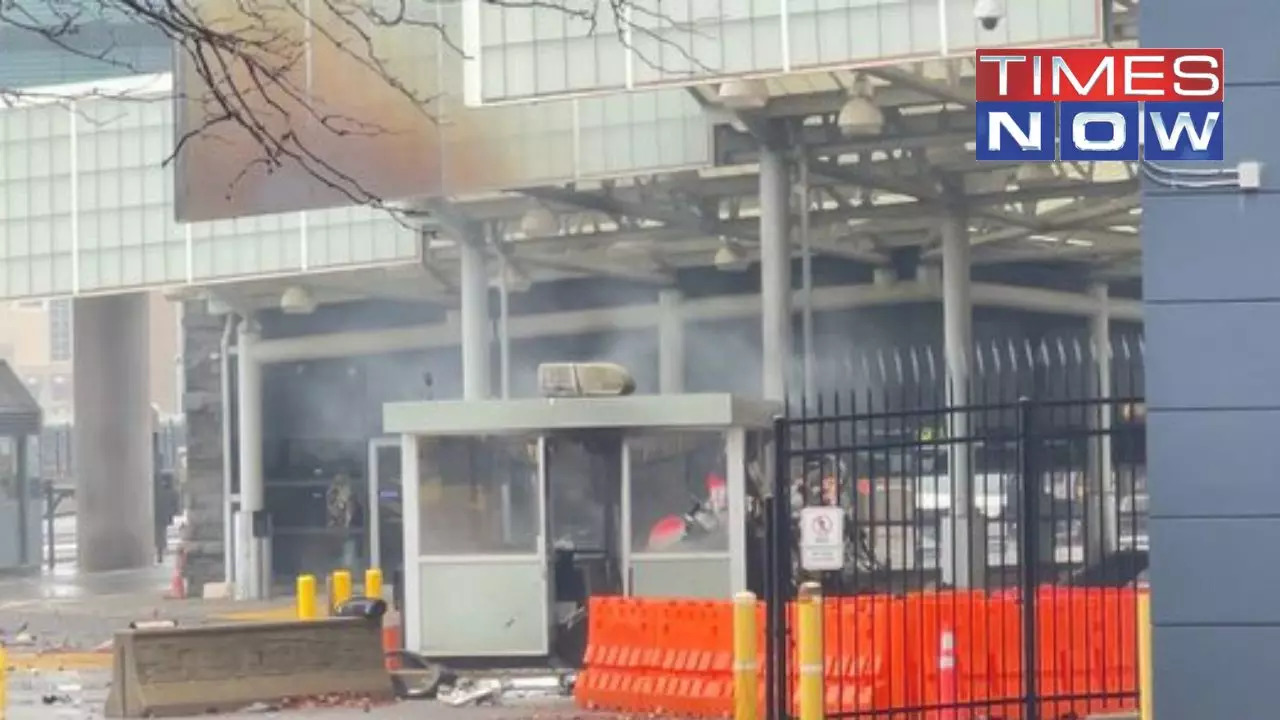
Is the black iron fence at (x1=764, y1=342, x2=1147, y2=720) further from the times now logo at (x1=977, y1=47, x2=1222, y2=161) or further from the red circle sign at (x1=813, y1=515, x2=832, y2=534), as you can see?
the times now logo at (x1=977, y1=47, x2=1222, y2=161)

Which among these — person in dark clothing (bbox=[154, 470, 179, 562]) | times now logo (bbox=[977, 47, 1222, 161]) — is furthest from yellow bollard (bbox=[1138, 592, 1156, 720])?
person in dark clothing (bbox=[154, 470, 179, 562])

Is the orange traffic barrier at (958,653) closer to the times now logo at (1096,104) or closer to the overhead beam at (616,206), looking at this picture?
the times now logo at (1096,104)

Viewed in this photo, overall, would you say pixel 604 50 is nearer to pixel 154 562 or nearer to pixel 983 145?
pixel 983 145

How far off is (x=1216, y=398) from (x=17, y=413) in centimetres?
3548

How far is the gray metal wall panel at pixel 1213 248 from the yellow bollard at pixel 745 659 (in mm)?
6149

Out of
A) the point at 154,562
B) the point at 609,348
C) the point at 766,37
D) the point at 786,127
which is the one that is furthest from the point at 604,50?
the point at 154,562

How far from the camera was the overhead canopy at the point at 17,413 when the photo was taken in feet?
144

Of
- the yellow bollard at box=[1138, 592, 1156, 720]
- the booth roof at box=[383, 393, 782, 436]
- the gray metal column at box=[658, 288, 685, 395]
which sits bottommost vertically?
the yellow bollard at box=[1138, 592, 1156, 720]

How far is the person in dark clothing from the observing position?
5256 cm

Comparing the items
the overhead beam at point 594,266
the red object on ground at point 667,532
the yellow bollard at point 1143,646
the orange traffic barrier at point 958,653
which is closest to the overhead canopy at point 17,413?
the overhead beam at point 594,266

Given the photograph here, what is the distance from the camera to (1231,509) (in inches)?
434

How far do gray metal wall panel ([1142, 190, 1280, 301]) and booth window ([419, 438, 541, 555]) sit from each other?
11.6 metres

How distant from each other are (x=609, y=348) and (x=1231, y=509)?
1051 inches

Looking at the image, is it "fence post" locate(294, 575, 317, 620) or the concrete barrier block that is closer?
the concrete barrier block
